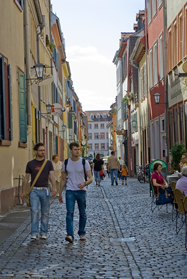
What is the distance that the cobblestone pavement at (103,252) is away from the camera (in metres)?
7.30

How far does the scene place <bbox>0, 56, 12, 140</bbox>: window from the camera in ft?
49.4

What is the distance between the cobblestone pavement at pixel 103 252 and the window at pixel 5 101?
289cm

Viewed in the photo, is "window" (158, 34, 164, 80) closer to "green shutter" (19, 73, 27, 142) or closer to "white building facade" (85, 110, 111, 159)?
"green shutter" (19, 73, 27, 142)

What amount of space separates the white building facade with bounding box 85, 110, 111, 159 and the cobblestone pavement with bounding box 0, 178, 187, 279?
142478 mm

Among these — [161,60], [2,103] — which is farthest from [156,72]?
[2,103]

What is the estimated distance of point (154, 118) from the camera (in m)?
34.0

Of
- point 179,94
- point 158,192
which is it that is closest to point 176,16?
point 179,94

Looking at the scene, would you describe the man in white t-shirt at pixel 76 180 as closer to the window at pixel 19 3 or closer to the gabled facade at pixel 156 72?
the window at pixel 19 3

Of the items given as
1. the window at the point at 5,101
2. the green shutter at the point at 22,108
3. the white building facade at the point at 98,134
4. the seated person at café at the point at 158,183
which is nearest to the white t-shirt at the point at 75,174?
the seated person at café at the point at 158,183

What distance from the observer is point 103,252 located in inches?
352

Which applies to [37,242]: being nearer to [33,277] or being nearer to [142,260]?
[142,260]

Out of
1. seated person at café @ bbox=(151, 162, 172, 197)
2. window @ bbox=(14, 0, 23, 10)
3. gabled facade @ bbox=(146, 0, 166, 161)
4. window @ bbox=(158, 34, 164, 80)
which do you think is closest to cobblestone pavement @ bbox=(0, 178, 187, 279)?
seated person at café @ bbox=(151, 162, 172, 197)

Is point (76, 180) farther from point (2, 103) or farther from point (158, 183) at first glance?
point (2, 103)

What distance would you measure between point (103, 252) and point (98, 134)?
488 ft
